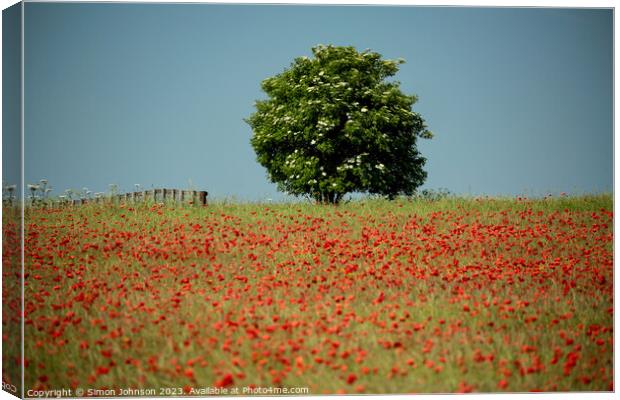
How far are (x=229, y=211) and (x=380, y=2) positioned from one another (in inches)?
196

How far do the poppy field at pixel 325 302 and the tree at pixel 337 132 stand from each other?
91cm

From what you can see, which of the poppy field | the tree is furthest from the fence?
the tree

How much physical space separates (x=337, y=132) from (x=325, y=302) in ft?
15.0

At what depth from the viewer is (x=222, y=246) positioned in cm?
1055

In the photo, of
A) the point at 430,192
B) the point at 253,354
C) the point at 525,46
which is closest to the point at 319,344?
the point at 253,354

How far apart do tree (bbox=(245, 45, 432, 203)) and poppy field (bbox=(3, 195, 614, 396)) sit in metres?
0.91

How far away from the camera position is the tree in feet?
35.6

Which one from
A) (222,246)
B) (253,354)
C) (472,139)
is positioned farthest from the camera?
(222,246)

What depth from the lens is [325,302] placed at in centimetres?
854

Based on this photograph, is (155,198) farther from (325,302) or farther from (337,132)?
(325,302)

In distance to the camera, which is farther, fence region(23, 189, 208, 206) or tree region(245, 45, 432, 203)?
tree region(245, 45, 432, 203)

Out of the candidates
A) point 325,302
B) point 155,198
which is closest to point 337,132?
point 155,198

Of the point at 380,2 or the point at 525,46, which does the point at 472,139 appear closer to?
the point at 525,46

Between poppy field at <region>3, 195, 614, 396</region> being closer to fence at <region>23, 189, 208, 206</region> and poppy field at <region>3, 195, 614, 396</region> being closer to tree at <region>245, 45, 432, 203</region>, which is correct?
fence at <region>23, 189, 208, 206</region>
